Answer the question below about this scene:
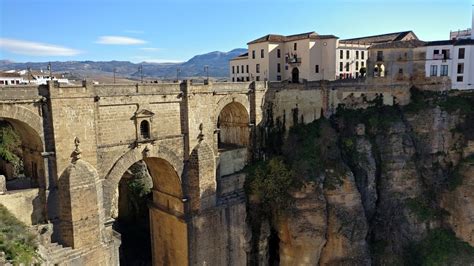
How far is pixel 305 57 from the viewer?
123ft

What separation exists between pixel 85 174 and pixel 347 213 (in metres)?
16.5

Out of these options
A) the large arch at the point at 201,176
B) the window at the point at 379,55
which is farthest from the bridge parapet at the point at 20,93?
the window at the point at 379,55

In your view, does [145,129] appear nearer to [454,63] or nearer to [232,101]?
[232,101]

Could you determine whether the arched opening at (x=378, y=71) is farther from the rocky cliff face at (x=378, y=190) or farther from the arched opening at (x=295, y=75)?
the arched opening at (x=295, y=75)

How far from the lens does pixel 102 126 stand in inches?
735

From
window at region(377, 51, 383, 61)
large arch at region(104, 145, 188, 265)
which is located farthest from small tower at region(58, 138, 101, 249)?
window at region(377, 51, 383, 61)

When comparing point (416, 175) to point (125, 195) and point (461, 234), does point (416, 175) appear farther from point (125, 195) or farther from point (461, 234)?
point (125, 195)

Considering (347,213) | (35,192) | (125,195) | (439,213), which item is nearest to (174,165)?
(35,192)

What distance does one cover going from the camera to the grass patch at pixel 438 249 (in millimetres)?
25781

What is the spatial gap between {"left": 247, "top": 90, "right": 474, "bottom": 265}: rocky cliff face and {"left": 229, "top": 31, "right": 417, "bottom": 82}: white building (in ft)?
29.5

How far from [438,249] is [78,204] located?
2359cm

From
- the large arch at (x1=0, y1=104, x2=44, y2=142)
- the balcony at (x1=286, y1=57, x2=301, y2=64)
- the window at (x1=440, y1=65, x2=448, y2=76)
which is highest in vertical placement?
the balcony at (x1=286, y1=57, x2=301, y2=64)

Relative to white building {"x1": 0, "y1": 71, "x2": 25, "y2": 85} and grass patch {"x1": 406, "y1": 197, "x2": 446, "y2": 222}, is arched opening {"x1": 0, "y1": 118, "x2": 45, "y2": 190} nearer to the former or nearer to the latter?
grass patch {"x1": 406, "y1": 197, "x2": 446, "y2": 222}

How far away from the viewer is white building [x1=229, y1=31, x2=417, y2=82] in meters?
36.9
